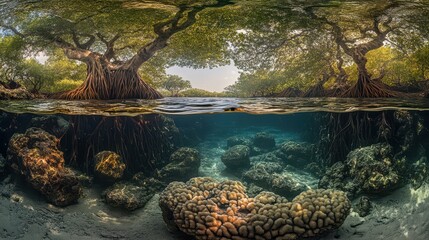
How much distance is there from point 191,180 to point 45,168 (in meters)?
3.97

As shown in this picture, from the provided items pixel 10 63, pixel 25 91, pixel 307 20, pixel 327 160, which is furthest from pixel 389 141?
pixel 10 63

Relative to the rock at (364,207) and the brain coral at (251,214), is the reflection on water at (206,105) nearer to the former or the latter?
the brain coral at (251,214)

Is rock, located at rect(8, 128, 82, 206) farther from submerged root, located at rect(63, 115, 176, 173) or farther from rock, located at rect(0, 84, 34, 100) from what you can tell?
submerged root, located at rect(63, 115, 176, 173)

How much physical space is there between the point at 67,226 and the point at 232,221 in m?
4.55

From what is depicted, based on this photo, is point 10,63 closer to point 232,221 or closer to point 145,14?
point 145,14

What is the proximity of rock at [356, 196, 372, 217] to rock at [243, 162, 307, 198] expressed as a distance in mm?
1981

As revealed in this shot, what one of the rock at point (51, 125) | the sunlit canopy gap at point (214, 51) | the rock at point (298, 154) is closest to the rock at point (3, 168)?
the rock at point (51, 125)

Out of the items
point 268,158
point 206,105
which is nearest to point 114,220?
point 206,105

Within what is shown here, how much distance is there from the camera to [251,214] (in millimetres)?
6027

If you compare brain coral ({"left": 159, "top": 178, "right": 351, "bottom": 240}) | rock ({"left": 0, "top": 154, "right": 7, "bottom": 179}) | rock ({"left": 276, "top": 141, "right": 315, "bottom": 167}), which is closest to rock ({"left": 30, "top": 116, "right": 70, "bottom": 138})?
rock ({"left": 0, "top": 154, "right": 7, "bottom": 179})

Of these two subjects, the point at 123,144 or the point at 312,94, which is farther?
the point at 123,144

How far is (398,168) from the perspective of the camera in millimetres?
7906

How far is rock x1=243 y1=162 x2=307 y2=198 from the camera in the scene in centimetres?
886

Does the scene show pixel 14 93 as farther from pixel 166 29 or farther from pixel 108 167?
pixel 166 29
